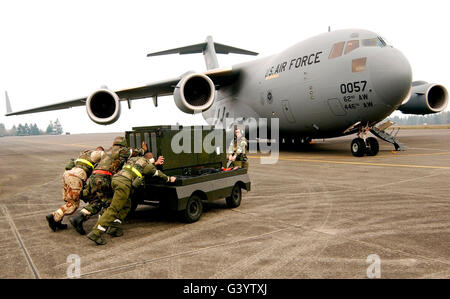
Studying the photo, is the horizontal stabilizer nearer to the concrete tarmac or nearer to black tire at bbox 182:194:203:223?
the concrete tarmac

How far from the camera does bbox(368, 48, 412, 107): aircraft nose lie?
475 inches

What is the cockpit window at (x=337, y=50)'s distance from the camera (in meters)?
13.2

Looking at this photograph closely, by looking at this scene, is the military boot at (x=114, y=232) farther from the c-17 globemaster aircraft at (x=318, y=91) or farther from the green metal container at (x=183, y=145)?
the c-17 globemaster aircraft at (x=318, y=91)

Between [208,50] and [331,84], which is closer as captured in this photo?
[331,84]

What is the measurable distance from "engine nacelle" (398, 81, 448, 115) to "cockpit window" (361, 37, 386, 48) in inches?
278

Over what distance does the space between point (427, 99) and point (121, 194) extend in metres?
18.0

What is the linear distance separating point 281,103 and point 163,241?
12.1m

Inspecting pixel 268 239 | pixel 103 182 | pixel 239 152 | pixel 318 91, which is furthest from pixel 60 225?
pixel 318 91

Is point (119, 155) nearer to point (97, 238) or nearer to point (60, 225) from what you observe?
point (60, 225)

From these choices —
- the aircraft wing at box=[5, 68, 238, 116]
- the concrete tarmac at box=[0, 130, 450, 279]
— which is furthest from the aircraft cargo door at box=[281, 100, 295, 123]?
the concrete tarmac at box=[0, 130, 450, 279]

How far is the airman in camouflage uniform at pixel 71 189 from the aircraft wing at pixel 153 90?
1112 centimetres

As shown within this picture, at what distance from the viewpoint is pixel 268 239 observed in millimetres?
4598
